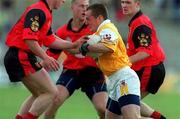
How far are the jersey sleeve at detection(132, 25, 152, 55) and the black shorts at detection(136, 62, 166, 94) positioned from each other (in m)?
0.56

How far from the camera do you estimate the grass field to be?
18938mm

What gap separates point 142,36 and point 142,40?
6cm

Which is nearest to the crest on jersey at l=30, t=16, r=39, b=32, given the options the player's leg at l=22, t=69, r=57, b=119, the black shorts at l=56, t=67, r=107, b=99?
the player's leg at l=22, t=69, r=57, b=119

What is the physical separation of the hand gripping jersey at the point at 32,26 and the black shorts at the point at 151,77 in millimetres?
1700

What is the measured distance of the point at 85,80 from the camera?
1398 centimetres

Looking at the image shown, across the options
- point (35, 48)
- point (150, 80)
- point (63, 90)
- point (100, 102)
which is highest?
point (35, 48)

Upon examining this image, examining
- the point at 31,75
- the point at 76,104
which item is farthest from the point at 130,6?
the point at 76,104

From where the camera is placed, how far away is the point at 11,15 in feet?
98.1

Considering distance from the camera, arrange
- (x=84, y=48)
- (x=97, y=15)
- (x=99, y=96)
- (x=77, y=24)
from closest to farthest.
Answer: (x=84, y=48)
(x=97, y=15)
(x=99, y=96)
(x=77, y=24)

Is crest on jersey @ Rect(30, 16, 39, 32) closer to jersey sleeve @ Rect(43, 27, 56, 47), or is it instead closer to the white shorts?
jersey sleeve @ Rect(43, 27, 56, 47)

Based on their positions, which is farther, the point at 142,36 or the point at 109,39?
the point at 142,36

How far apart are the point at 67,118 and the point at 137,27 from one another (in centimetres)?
560

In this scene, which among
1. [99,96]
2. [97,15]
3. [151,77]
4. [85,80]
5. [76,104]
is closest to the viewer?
[97,15]

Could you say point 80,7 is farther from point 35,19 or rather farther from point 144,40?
point 35,19
